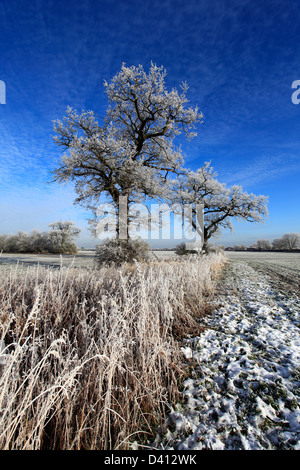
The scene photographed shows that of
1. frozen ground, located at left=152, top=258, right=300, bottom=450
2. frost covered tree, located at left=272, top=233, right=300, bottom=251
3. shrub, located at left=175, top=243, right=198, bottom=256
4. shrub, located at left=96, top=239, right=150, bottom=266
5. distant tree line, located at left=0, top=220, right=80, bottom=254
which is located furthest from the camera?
frost covered tree, located at left=272, top=233, right=300, bottom=251

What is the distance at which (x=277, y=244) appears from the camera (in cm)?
5009

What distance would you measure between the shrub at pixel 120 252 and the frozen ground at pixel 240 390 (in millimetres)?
8203

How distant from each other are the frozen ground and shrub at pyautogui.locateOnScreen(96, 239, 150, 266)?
26.9 ft

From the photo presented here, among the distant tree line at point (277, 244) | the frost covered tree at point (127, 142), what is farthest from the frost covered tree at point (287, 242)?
the frost covered tree at point (127, 142)

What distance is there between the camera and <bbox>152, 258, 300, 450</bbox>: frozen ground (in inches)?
54.9

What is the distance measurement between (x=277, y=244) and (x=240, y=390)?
2282 inches

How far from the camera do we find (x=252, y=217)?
967 inches

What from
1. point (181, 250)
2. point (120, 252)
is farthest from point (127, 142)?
point (181, 250)

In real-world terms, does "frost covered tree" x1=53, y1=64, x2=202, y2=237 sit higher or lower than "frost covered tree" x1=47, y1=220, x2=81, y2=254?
higher

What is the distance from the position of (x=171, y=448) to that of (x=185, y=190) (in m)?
26.4

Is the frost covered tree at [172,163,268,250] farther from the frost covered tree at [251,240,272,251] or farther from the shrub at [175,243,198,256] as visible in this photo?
the frost covered tree at [251,240,272,251]

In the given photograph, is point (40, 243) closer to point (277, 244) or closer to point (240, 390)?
point (240, 390)

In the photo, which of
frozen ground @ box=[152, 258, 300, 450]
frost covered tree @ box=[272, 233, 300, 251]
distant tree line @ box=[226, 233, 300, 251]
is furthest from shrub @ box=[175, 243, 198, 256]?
frost covered tree @ box=[272, 233, 300, 251]

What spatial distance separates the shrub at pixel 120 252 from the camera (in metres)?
11.0
